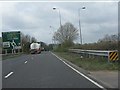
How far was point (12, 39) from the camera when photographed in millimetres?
66312

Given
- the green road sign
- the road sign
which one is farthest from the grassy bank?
the green road sign

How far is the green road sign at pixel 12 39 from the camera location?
66250 millimetres

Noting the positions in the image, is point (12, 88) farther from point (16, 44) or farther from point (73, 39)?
point (73, 39)

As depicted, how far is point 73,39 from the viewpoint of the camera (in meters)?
98.0

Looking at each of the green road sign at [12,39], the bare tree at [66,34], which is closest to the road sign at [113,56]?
the green road sign at [12,39]

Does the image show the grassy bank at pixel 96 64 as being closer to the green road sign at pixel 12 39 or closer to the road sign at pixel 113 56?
the road sign at pixel 113 56

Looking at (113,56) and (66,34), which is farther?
(66,34)

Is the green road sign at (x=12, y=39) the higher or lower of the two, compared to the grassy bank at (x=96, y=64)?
higher

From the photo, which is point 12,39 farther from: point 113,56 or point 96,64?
point 113,56

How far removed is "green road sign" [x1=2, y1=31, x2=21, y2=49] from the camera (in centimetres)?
6625

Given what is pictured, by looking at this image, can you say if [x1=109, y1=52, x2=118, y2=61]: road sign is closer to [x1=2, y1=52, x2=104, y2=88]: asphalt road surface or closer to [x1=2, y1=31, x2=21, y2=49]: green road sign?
[x1=2, y1=52, x2=104, y2=88]: asphalt road surface

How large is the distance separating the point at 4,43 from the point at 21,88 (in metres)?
54.8

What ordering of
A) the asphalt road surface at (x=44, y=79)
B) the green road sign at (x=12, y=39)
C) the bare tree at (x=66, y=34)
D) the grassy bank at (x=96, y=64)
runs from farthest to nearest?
1. the bare tree at (x=66, y=34)
2. the green road sign at (x=12, y=39)
3. the grassy bank at (x=96, y=64)
4. the asphalt road surface at (x=44, y=79)

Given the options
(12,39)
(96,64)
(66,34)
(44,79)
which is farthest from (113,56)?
(66,34)
